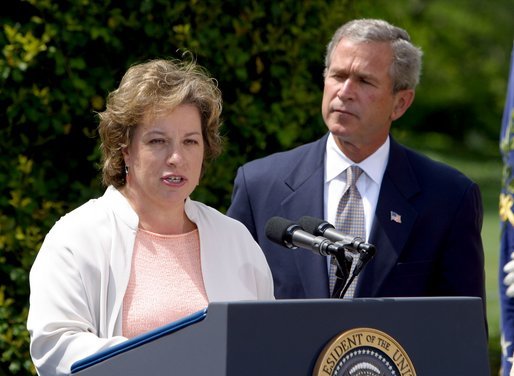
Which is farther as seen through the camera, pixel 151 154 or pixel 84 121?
pixel 84 121

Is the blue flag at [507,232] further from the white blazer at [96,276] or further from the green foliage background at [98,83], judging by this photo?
the white blazer at [96,276]

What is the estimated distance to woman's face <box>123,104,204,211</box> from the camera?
3463 mm

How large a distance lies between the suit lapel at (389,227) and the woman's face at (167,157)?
1063 mm

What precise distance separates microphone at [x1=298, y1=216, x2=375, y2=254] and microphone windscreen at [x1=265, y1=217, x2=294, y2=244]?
0.16 ft

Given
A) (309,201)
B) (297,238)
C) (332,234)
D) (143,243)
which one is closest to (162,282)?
(143,243)

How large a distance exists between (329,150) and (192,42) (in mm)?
1146

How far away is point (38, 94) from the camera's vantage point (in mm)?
5133

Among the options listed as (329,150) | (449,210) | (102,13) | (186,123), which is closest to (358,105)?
(329,150)

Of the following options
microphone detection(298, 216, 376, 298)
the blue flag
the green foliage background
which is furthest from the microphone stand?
the green foliage background

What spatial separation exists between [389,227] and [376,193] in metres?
0.17

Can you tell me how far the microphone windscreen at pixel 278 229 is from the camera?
127 inches

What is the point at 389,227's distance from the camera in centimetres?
438

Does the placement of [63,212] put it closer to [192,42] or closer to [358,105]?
[192,42]

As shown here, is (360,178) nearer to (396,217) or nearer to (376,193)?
(376,193)
